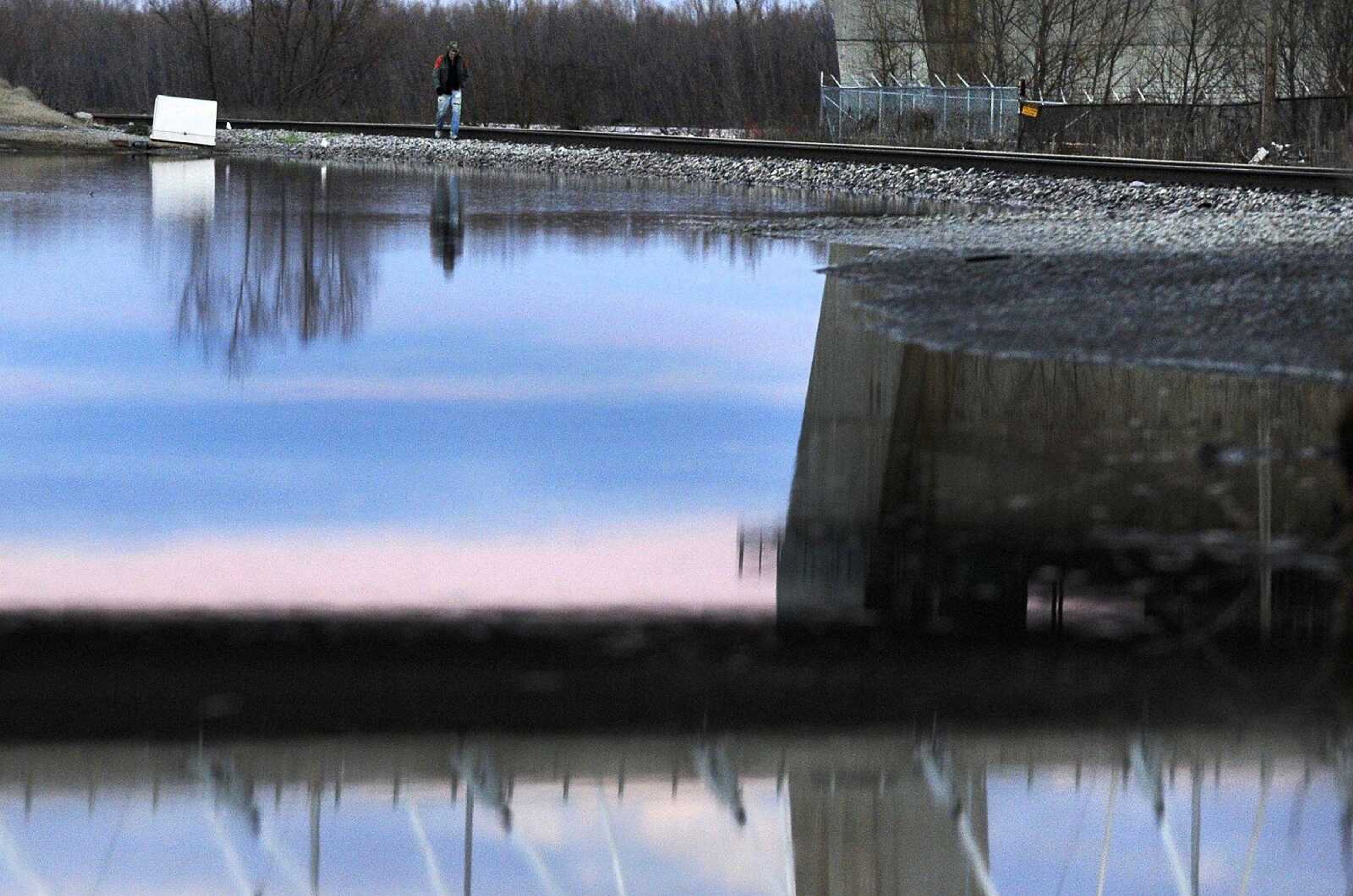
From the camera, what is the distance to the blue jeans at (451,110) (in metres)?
39.6

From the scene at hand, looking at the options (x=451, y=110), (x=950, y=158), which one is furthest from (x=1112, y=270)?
(x=451, y=110)

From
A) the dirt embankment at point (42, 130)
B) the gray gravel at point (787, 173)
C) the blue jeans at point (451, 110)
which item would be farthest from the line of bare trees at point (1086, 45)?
the dirt embankment at point (42, 130)

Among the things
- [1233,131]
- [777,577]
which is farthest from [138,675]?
[1233,131]

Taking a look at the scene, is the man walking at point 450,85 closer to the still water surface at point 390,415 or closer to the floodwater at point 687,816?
the still water surface at point 390,415

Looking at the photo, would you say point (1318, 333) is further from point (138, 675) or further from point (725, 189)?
point (725, 189)

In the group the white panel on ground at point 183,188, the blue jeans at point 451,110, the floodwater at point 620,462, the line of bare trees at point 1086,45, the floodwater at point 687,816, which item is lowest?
the floodwater at point 687,816

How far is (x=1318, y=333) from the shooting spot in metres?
9.85

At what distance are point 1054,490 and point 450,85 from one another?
110 feet

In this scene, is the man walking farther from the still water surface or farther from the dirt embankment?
the still water surface

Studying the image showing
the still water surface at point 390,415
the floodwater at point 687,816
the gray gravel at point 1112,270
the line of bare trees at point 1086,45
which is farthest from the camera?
the line of bare trees at point 1086,45

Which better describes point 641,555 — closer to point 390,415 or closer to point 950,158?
point 390,415

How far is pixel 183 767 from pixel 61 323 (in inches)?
304

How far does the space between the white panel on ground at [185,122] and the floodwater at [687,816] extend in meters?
34.4

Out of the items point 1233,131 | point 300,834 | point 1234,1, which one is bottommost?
point 300,834
